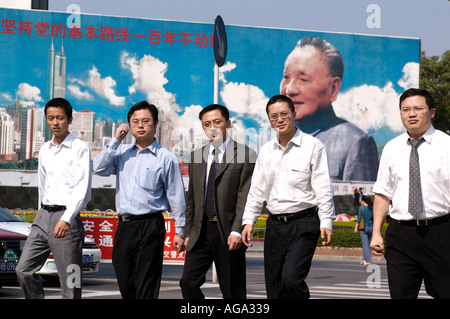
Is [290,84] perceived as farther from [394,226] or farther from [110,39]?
[394,226]

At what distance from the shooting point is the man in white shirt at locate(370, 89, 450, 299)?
5.73 metres

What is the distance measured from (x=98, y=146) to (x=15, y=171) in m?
5.30

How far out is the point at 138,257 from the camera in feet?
22.0

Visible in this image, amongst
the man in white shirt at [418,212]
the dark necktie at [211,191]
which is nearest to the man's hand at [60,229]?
the dark necktie at [211,191]

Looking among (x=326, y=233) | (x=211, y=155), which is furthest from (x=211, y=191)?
(x=326, y=233)

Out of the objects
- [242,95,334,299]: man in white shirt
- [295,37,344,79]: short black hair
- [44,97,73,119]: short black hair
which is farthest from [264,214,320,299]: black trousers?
[295,37,344,79]: short black hair

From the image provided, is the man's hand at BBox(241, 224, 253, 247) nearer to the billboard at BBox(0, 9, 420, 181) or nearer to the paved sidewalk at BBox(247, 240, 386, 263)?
the paved sidewalk at BBox(247, 240, 386, 263)

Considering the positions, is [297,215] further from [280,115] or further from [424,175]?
[424,175]

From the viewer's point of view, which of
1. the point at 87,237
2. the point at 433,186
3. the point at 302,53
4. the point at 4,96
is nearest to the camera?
the point at 433,186

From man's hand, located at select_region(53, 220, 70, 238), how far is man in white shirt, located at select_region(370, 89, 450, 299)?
2534 mm

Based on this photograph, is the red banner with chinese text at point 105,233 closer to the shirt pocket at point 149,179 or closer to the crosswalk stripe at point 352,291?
the crosswalk stripe at point 352,291

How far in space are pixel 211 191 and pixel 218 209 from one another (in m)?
0.21

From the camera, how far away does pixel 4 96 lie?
47.7 meters

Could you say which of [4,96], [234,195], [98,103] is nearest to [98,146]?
[98,103]
